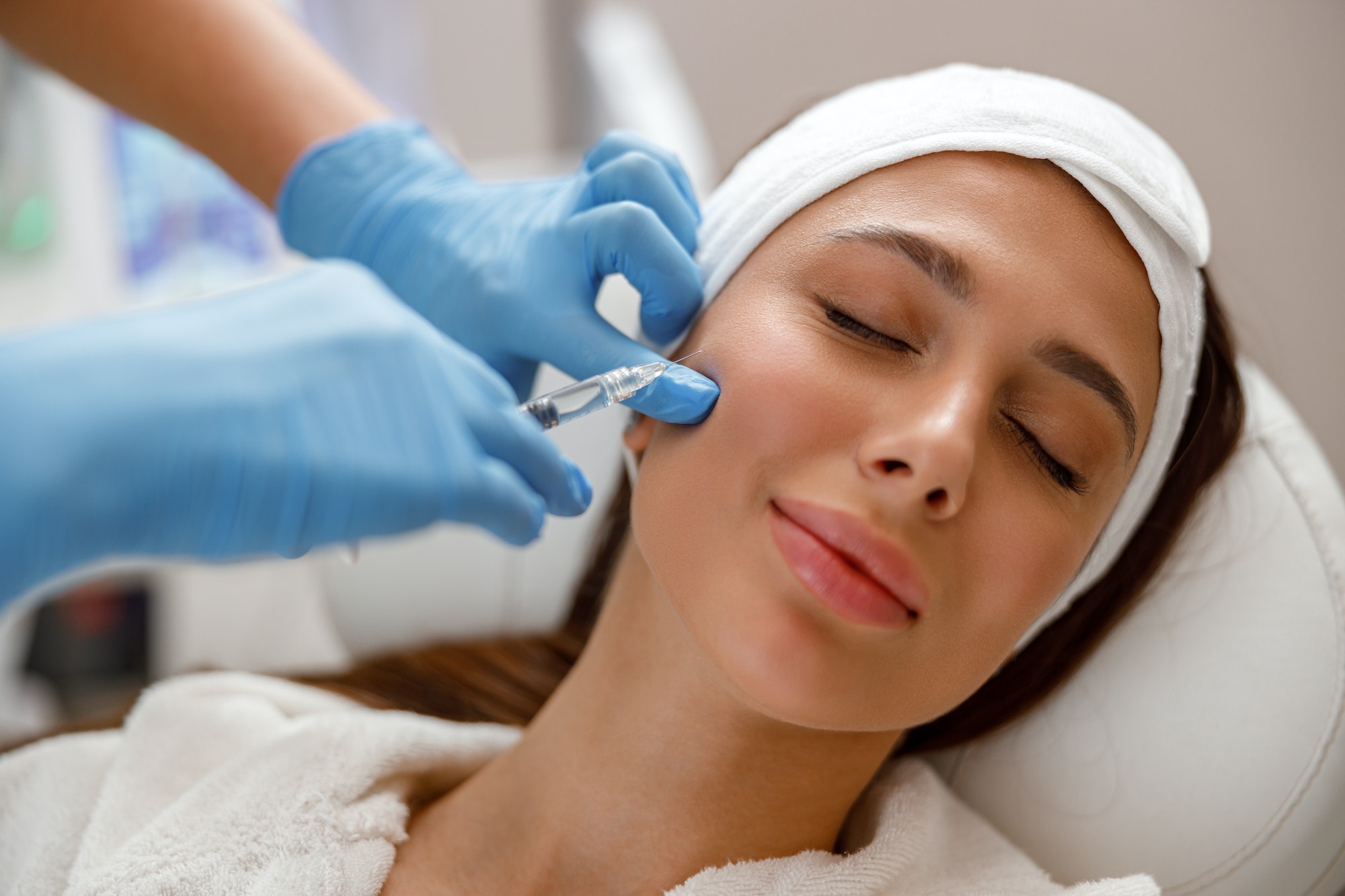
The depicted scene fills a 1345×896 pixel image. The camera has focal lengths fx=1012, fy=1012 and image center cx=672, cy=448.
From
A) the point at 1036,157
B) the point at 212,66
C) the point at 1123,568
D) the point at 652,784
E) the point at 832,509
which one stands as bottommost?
the point at 652,784

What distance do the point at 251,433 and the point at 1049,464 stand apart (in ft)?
2.27

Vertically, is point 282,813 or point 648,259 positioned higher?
point 648,259

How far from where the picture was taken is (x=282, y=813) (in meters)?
1.06

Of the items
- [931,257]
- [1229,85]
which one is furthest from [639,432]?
[1229,85]

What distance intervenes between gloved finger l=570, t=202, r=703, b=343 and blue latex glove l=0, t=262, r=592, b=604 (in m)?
0.27

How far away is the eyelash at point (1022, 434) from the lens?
923 millimetres

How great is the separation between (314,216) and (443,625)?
25.6 inches

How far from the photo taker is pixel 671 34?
2199mm

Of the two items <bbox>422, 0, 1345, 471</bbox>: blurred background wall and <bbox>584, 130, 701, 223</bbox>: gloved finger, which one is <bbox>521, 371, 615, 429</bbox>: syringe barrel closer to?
<bbox>584, 130, 701, 223</bbox>: gloved finger

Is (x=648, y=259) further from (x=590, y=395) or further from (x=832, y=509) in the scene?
(x=832, y=509)

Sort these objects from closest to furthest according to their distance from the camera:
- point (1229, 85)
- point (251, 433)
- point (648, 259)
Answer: point (251, 433) < point (648, 259) < point (1229, 85)

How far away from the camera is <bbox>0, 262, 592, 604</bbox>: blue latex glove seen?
2.05ft

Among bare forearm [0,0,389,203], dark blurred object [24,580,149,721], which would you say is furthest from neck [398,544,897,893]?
dark blurred object [24,580,149,721]

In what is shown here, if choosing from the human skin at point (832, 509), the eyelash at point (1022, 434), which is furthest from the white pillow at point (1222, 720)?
the eyelash at point (1022, 434)
